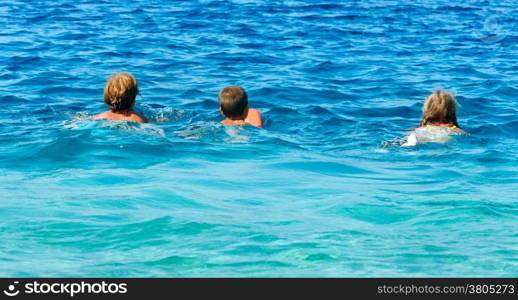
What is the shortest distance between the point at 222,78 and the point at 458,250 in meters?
8.64

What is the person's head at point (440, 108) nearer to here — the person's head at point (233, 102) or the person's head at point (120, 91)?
the person's head at point (233, 102)

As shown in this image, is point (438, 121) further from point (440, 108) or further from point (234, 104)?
point (234, 104)

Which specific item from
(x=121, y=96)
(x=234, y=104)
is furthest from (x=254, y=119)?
(x=121, y=96)

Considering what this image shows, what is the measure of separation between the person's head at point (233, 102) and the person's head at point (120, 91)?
1124mm

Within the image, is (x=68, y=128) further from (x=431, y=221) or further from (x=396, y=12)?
(x=396, y=12)

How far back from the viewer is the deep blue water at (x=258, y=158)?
6527 millimetres

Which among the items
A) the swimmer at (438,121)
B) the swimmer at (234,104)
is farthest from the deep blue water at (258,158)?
the swimmer at (234,104)

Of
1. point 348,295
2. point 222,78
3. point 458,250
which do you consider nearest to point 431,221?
point 458,250

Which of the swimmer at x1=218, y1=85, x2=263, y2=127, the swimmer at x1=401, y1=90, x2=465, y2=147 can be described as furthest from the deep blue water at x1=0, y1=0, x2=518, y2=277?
the swimmer at x1=218, y1=85, x2=263, y2=127

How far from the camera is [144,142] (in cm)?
984

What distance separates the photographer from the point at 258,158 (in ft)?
31.7

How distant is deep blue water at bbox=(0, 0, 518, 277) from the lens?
6527 mm

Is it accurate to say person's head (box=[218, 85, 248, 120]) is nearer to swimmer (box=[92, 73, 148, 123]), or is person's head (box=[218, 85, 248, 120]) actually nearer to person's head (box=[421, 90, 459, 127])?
swimmer (box=[92, 73, 148, 123])

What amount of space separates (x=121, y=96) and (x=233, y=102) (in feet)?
4.59
